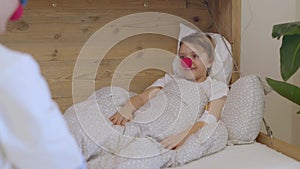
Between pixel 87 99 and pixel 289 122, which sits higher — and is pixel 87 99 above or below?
above

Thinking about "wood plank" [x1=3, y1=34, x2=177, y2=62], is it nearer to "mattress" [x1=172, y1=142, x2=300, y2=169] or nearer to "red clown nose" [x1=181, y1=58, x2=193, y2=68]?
"red clown nose" [x1=181, y1=58, x2=193, y2=68]

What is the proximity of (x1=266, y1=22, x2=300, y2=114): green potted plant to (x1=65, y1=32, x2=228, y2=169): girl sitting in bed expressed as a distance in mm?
256

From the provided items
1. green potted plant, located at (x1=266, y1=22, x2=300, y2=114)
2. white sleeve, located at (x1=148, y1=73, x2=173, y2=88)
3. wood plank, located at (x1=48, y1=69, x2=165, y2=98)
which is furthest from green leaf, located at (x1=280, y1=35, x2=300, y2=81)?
wood plank, located at (x1=48, y1=69, x2=165, y2=98)

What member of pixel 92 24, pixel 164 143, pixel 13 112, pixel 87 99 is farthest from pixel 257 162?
pixel 13 112

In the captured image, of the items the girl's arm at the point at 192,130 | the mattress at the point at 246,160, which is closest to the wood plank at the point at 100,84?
the girl's arm at the point at 192,130

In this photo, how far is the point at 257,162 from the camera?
1273mm

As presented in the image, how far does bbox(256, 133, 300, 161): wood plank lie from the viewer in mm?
1317

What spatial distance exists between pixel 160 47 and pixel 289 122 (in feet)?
2.52

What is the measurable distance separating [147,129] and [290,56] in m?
0.55

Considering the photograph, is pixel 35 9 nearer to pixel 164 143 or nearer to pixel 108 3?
pixel 108 3

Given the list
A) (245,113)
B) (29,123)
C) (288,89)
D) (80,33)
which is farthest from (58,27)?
(29,123)

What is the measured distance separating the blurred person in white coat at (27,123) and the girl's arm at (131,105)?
1032mm

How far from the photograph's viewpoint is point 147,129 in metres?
1.44

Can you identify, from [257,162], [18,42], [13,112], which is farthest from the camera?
[18,42]
